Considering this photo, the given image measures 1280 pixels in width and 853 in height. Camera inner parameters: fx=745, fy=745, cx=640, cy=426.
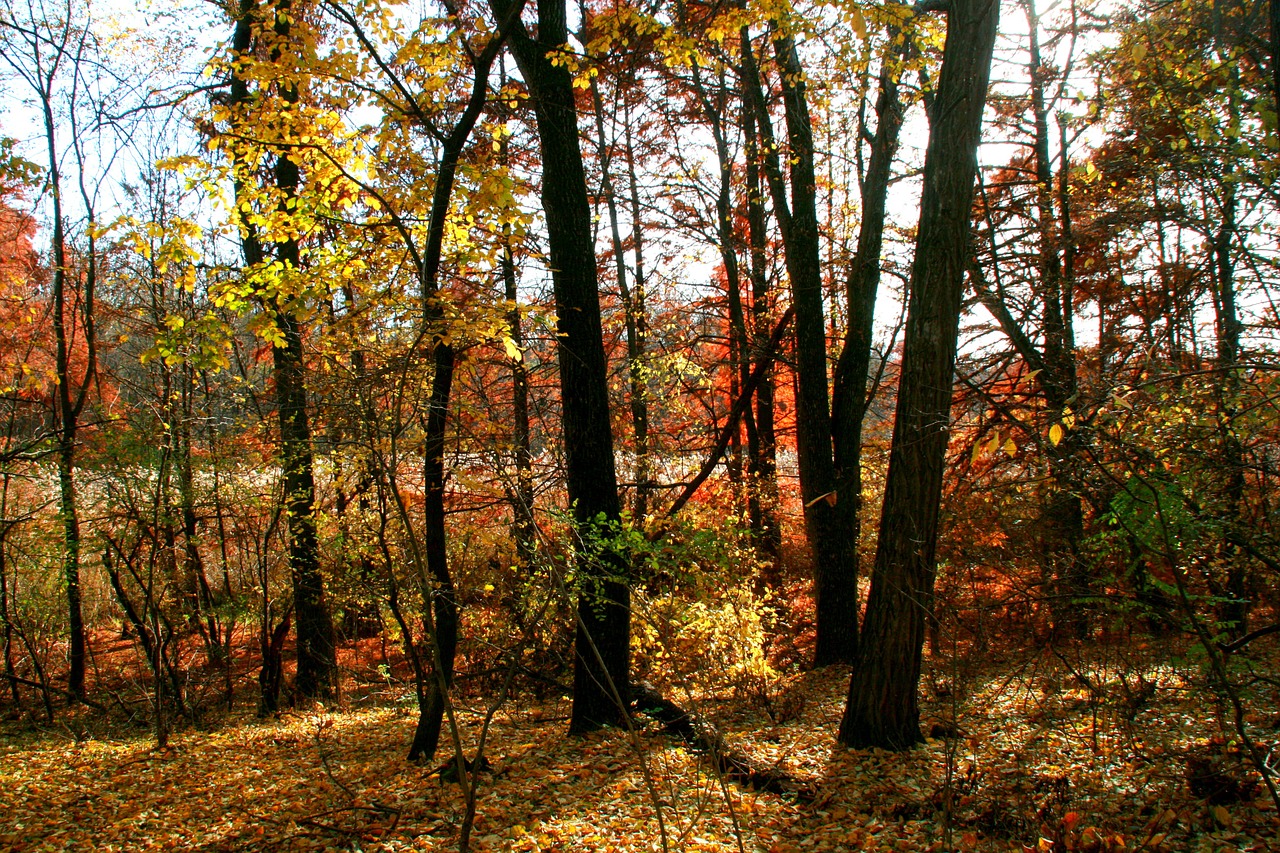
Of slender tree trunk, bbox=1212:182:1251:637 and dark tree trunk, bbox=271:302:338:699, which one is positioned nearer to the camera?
slender tree trunk, bbox=1212:182:1251:637

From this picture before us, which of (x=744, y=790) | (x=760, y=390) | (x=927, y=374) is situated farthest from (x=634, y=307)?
(x=744, y=790)

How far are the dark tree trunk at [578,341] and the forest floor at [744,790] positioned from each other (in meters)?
0.61

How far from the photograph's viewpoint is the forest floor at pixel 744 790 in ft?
12.2

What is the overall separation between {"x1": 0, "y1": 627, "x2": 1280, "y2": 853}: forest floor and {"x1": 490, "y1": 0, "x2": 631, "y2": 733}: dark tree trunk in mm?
607

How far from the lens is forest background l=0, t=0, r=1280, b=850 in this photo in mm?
4113

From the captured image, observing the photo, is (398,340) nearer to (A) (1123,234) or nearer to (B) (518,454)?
(B) (518,454)

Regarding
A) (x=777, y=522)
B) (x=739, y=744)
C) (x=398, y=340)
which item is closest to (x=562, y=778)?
(x=739, y=744)

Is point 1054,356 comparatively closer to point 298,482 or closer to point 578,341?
point 578,341

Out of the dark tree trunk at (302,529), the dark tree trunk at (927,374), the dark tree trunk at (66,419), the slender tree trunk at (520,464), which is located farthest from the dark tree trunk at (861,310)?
the dark tree trunk at (66,419)

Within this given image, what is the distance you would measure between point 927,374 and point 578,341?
2.53 meters

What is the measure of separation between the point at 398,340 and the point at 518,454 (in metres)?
1.45

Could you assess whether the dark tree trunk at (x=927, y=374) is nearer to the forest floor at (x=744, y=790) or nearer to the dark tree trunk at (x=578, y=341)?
the forest floor at (x=744, y=790)

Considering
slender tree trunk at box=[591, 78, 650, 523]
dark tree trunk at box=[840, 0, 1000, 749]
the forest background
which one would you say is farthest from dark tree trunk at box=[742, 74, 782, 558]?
dark tree trunk at box=[840, 0, 1000, 749]

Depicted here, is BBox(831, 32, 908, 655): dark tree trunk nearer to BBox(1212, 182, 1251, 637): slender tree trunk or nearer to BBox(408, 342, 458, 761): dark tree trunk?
BBox(1212, 182, 1251, 637): slender tree trunk
